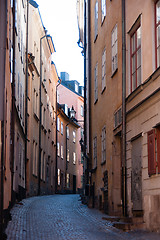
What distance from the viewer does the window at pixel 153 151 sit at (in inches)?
412

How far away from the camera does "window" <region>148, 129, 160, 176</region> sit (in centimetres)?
1045

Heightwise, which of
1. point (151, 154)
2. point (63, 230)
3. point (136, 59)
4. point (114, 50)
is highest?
point (114, 50)

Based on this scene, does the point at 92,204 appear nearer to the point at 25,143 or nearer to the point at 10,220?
the point at 25,143

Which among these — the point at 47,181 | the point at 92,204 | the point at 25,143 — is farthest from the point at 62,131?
the point at 92,204

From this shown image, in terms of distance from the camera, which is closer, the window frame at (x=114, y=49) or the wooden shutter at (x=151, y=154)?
the wooden shutter at (x=151, y=154)

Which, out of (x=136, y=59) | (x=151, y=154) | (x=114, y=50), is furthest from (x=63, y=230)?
(x=114, y=50)

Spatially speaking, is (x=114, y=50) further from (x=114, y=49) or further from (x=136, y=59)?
(x=136, y=59)

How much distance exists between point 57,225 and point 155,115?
12.6ft

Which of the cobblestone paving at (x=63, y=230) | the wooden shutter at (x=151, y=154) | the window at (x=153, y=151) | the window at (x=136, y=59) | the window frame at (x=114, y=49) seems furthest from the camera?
the window frame at (x=114, y=49)

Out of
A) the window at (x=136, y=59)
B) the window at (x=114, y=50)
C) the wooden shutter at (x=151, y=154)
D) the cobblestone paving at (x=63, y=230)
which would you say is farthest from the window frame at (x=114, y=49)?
the cobblestone paving at (x=63, y=230)

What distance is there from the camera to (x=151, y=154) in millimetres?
10781

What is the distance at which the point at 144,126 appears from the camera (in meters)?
11.6

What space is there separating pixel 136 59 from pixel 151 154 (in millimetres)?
3428

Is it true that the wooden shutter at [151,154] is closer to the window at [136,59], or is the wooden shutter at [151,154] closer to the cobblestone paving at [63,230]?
the cobblestone paving at [63,230]
